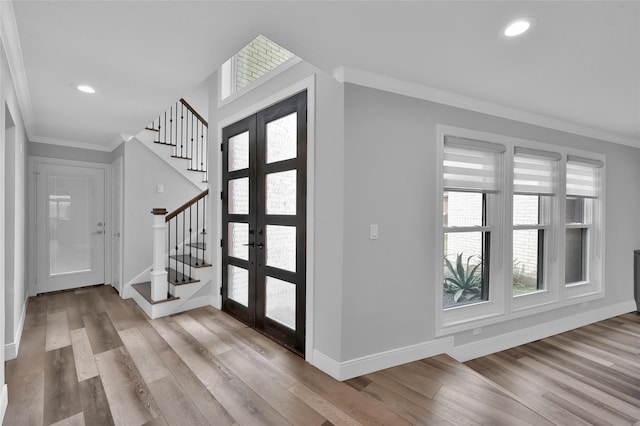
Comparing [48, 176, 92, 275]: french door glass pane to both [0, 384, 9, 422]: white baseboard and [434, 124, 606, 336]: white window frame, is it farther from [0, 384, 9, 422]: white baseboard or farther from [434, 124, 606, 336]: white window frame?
[434, 124, 606, 336]: white window frame

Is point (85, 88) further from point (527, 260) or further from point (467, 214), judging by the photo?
point (527, 260)

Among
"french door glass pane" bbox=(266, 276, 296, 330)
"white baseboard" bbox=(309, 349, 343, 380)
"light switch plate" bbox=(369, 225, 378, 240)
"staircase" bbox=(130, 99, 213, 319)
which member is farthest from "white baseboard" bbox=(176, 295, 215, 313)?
"light switch plate" bbox=(369, 225, 378, 240)

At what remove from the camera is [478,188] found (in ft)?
10.2

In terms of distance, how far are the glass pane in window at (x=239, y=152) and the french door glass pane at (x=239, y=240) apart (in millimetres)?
671

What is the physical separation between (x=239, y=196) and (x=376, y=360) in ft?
7.35

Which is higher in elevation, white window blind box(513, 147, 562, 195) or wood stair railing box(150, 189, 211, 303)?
white window blind box(513, 147, 562, 195)

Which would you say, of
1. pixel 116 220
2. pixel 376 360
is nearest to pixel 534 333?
pixel 376 360

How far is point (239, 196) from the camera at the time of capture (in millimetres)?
3645

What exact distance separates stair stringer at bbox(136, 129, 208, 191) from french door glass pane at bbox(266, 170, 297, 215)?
8.79 feet

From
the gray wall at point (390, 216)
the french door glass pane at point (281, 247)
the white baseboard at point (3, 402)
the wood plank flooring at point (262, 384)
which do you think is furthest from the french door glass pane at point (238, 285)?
the white baseboard at point (3, 402)

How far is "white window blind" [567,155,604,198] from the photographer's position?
12.7ft

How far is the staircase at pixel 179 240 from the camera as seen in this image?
3.81 m

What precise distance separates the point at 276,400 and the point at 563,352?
3.04 meters

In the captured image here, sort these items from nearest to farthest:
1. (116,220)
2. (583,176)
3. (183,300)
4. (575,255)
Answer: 1. (183,300)
2. (583,176)
3. (575,255)
4. (116,220)
